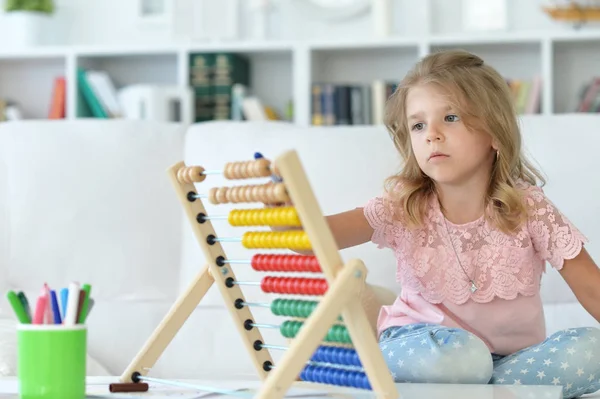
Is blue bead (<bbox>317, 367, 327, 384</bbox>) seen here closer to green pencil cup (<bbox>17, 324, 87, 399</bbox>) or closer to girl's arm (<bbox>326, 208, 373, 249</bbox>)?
green pencil cup (<bbox>17, 324, 87, 399</bbox>)

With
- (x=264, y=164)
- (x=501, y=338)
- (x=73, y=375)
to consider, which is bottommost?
(x=501, y=338)

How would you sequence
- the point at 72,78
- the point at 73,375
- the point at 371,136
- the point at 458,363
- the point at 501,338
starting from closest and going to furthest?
the point at 73,375, the point at 458,363, the point at 501,338, the point at 371,136, the point at 72,78

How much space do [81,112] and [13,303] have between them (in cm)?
309

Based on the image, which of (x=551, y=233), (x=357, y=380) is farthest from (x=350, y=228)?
(x=357, y=380)

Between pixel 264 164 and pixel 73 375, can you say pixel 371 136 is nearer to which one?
pixel 264 164

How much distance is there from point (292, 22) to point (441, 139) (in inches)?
104

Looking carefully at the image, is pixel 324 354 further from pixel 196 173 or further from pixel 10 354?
pixel 10 354

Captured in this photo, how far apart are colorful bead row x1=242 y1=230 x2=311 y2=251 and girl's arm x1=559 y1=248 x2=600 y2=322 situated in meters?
0.61

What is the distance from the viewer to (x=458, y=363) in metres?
1.40

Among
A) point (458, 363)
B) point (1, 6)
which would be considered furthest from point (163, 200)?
point (1, 6)

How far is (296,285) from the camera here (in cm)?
122

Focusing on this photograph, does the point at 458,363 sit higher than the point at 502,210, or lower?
lower

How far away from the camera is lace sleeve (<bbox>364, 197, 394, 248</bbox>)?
5.66 ft

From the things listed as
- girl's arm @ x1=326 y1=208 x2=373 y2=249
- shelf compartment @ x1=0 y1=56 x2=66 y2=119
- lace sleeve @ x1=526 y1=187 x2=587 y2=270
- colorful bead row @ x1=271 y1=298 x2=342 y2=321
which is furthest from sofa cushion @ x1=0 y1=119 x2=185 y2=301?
shelf compartment @ x1=0 y1=56 x2=66 y2=119
